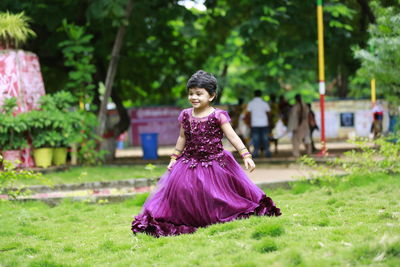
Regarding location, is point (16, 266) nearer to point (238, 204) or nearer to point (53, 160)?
point (238, 204)

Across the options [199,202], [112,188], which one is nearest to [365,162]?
[112,188]

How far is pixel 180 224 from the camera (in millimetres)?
6758

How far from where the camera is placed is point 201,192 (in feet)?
22.2

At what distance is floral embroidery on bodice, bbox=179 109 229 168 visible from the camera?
22.9ft

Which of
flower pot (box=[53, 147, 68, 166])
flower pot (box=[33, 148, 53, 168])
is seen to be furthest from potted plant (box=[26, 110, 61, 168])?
flower pot (box=[53, 147, 68, 166])

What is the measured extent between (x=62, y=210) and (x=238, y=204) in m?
3.85

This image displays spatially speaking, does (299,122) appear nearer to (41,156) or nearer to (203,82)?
(41,156)

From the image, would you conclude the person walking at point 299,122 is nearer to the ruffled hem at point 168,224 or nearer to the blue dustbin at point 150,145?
the blue dustbin at point 150,145

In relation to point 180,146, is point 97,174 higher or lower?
lower

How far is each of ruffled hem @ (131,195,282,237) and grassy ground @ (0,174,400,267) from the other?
5.8 inches

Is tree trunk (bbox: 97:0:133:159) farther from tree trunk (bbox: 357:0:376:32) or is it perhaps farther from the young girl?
the young girl

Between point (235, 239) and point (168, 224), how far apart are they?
1.14 m

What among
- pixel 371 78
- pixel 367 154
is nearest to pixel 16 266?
pixel 367 154

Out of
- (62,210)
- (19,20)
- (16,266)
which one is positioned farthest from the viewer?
(19,20)
